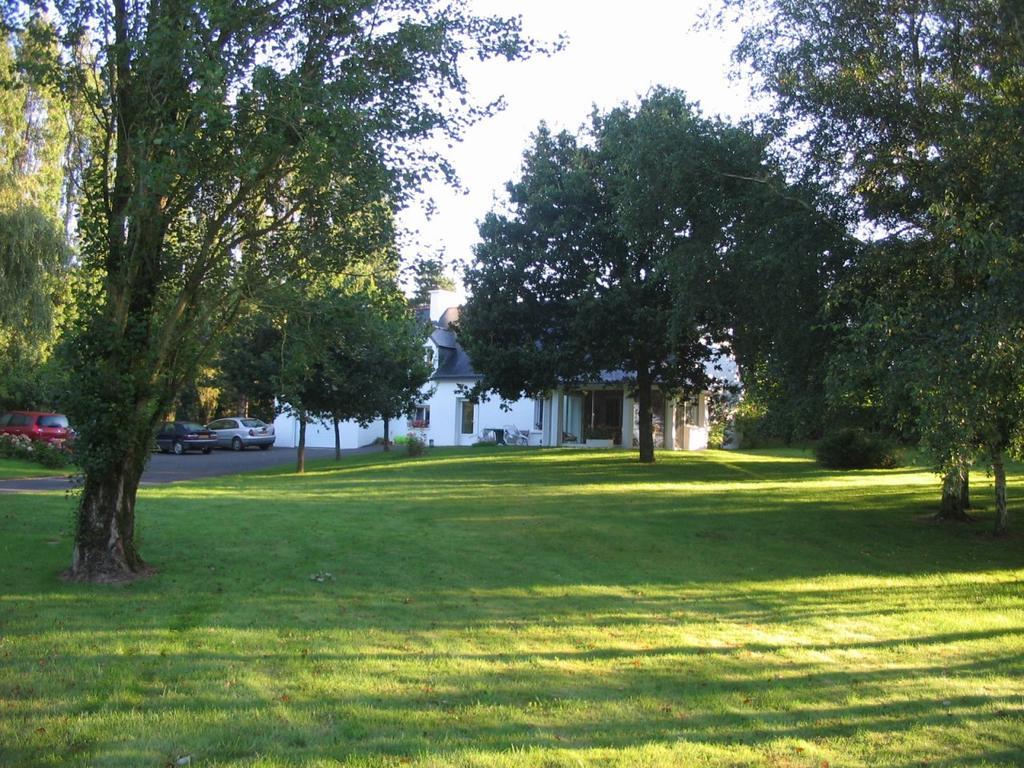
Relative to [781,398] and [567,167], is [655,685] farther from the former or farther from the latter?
[567,167]

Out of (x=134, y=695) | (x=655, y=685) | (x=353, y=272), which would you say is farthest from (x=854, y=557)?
(x=134, y=695)

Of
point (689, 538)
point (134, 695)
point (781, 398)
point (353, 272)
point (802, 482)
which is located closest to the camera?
point (134, 695)

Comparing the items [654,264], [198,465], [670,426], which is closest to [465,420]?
[670,426]

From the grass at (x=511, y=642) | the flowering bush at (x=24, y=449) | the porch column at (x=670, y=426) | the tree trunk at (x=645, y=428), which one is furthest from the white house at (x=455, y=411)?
the grass at (x=511, y=642)

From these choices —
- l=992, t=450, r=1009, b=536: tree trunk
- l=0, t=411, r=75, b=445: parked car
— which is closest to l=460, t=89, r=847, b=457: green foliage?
l=992, t=450, r=1009, b=536: tree trunk

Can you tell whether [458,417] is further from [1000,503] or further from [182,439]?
[1000,503]

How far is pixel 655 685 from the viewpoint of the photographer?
6.34 m

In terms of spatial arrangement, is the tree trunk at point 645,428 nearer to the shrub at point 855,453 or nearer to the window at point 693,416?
the shrub at point 855,453

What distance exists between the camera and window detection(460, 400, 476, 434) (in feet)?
138

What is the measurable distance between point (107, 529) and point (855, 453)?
988 inches

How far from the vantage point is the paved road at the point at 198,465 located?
2017cm

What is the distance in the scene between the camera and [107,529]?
358 inches

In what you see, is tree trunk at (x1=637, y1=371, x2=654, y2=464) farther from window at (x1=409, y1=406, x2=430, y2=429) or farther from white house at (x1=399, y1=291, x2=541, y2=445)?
window at (x1=409, y1=406, x2=430, y2=429)

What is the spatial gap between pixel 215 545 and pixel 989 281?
990 centimetres
